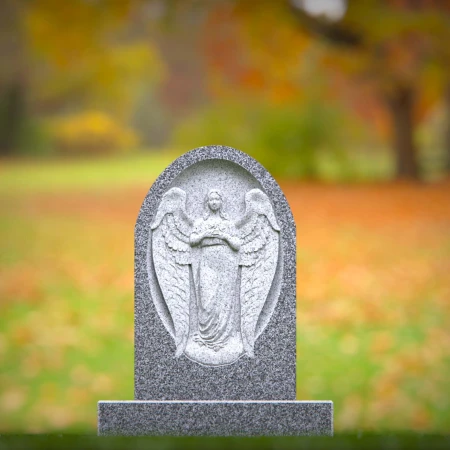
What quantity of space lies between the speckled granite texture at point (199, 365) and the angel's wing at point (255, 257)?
10 centimetres

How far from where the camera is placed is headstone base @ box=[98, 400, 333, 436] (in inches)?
241

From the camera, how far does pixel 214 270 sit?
6336 millimetres

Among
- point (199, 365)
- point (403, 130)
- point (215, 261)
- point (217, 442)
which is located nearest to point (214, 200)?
point (215, 261)

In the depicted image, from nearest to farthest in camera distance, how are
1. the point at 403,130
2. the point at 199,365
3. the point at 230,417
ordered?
the point at 230,417
the point at 199,365
the point at 403,130

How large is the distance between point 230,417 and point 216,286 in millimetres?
998

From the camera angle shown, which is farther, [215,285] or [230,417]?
[215,285]

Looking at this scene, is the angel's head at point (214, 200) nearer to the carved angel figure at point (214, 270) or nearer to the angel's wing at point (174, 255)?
the carved angel figure at point (214, 270)

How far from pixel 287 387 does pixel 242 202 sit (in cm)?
147

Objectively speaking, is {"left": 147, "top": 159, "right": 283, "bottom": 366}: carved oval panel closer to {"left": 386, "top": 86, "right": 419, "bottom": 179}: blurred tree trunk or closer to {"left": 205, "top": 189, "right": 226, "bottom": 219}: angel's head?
{"left": 205, "top": 189, "right": 226, "bottom": 219}: angel's head

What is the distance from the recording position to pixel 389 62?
13.1 m

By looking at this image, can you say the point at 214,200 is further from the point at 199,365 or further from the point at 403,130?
the point at 403,130

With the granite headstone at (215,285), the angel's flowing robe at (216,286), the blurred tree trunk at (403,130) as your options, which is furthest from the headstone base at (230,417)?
the blurred tree trunk at (403,130)

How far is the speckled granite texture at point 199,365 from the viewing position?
623cm

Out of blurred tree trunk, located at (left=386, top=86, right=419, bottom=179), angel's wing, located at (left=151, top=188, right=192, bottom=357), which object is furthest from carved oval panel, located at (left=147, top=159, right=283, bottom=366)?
blurred tree trunk, located at (left=386, top=86, right=419, bottom=179)
